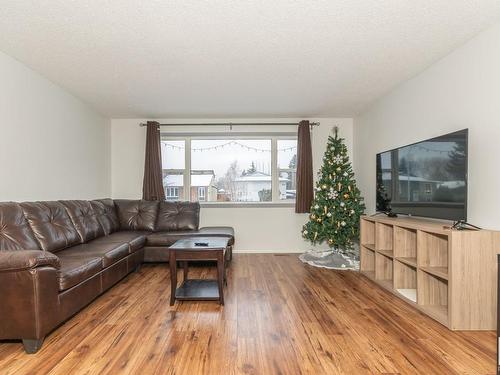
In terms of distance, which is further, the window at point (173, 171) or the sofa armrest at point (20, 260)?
the window at point (173, 171)

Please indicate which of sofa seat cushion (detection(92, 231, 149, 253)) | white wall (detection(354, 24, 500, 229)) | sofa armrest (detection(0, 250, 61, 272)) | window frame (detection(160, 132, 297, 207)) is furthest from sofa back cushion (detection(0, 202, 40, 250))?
white wall (detection(354, 24, 500, 229))

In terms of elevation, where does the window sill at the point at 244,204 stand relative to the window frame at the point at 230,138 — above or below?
below

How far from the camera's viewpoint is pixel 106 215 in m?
4.20

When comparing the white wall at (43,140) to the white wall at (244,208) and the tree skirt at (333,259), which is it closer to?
the white wall at (244,208)

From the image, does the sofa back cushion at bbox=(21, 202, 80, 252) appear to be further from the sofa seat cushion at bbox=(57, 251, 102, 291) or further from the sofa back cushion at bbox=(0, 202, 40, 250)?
the sofa seat cushion at bbox=(57, 251, 102, 291)

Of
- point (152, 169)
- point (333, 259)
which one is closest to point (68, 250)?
point (152, 169)

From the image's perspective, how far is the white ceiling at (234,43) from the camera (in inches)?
80.4

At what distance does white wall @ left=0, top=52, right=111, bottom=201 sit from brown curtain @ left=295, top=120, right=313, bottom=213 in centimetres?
335

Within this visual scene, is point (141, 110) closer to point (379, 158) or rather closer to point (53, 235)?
point (53, 235)

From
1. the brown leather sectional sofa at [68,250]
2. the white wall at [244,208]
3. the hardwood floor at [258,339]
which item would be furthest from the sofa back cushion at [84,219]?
the white wall at [244,208]

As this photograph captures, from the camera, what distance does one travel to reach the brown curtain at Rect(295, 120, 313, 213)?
193 inches

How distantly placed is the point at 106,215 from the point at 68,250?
1278 mm

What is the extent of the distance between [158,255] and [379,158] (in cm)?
330

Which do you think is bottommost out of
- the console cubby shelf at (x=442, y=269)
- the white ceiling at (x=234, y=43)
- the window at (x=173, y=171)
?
the console cubby shelf at (x=442, y=269)
